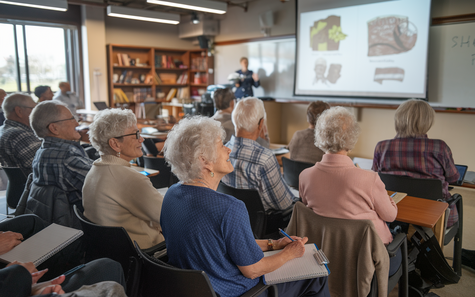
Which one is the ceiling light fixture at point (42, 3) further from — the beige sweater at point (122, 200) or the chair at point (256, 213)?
the chair at point (256, 213)

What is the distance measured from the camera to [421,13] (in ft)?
16.5

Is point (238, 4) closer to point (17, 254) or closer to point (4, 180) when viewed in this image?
point (4, 180)

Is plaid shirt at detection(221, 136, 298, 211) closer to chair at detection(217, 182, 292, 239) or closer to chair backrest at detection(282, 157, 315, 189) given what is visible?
chair at detection(217, 182, 292, 239)

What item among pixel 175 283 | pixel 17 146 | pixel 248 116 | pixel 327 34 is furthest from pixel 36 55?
pixel 175 283

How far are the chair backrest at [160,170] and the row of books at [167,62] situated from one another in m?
6.37

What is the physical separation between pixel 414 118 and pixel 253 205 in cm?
126

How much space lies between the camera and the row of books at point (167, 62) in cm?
906

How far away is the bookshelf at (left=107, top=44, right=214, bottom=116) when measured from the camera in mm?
8549

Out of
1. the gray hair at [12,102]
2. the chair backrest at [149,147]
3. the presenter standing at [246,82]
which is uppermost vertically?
the presenter standing at [246,82]

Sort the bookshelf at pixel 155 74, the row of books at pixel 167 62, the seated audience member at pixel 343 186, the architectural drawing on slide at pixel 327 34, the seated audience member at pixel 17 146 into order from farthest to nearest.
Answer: the row of books at pixel 167 62 < the bookshelf at pixel 155 74 < the architectural drawing on slide at pixel 327 34 < the seated audience member at pixel 17 146 < the seated audience member at pixel 343 186

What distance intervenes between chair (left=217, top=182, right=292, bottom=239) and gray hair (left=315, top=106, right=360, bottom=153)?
0.48 meters

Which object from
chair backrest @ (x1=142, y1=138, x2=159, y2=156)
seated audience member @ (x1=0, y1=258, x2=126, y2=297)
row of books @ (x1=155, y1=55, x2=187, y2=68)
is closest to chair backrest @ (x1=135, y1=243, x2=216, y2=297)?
seated audience member @ (x1=0, y1=258, x2=126, y2=297)

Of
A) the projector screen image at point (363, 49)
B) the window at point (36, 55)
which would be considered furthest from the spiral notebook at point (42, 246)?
the window at point (36, 55)

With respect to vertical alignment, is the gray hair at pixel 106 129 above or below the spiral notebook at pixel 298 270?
above
